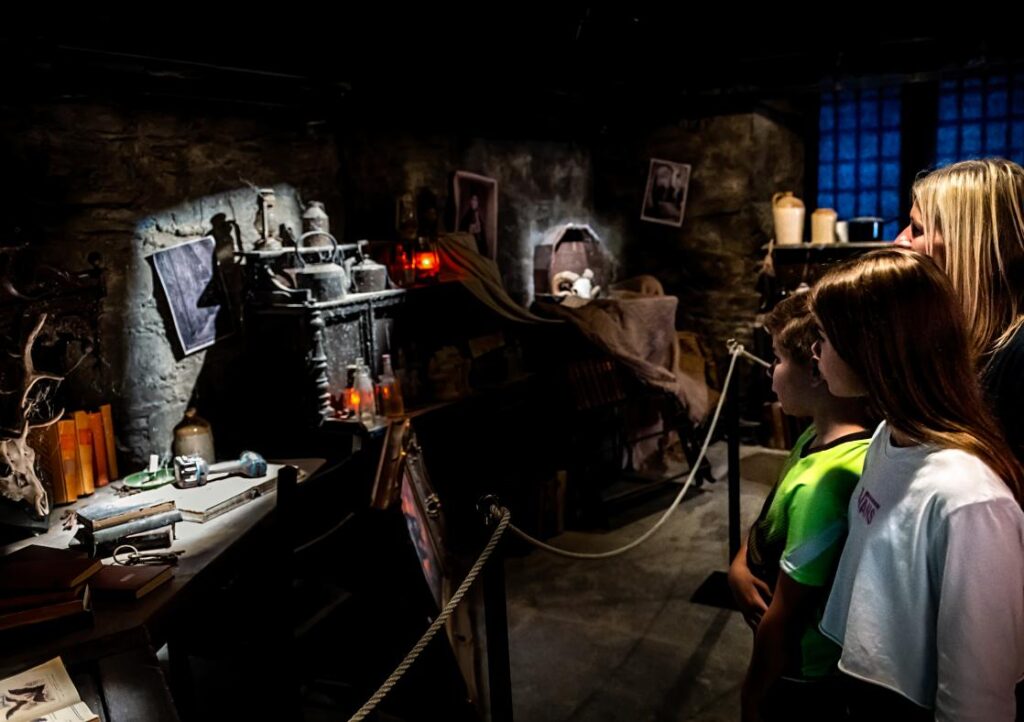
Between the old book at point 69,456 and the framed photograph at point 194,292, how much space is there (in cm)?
94

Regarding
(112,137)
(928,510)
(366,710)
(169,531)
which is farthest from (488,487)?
(928,510)

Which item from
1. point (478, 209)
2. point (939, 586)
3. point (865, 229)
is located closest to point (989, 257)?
point (939, 586)

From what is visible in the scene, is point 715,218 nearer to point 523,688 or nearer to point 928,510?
point 523,688

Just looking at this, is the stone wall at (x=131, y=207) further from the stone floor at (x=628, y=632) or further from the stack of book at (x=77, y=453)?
the stone floor at (x=628, y=632)

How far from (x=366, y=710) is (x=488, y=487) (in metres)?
3.64

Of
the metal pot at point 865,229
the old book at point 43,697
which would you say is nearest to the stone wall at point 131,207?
the old book at point 43,697

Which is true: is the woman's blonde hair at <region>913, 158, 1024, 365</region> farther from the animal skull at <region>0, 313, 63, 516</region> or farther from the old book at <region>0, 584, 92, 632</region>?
the animal skull at <region>0, 313, 63, 516</region>

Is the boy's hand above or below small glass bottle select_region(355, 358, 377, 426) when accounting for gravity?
below

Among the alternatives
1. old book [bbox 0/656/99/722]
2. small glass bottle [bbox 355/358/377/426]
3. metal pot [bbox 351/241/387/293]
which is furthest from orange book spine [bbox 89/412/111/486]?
old book [bbox 0/656/99/722]

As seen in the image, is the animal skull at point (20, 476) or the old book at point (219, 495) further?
the old book at point (219, 495)

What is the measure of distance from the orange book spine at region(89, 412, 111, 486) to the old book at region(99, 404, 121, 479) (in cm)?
3

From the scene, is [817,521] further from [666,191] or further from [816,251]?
[666,191]

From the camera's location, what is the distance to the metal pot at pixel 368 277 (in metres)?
5.33

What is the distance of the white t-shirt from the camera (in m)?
1.62
